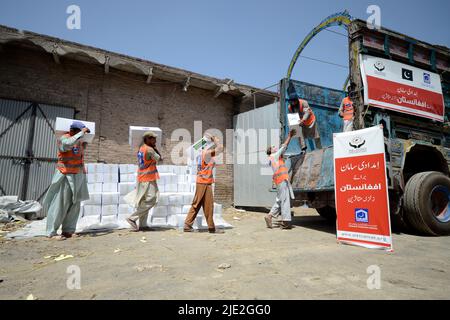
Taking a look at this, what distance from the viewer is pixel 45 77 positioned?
792 centimetres

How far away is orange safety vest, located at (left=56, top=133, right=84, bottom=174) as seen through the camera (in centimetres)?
457

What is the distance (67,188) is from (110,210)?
1.28 metres

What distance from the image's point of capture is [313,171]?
4988mm

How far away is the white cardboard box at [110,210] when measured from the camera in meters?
5.59

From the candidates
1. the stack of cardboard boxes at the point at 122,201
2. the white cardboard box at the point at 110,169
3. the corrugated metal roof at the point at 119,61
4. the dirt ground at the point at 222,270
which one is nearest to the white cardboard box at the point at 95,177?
the stack of cardboard boxes at the point at 122,201

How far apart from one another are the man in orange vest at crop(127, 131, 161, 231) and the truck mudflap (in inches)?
110

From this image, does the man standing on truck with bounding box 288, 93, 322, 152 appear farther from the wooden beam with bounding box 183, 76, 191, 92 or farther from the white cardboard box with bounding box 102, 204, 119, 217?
the wooden beam with bounding box 183, 76, 191, 92

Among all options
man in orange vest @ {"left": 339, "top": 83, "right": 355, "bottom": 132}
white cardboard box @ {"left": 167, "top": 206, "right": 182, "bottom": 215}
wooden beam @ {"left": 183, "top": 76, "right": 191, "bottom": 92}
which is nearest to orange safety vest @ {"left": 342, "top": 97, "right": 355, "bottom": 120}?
man in orange vest @ {"left": 339, "top": 83, "right": 355, "bottom": 132}

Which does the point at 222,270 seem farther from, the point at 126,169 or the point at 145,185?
the point at 126,169

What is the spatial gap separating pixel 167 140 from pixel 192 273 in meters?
7.49

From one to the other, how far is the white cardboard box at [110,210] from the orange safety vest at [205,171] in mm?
2010

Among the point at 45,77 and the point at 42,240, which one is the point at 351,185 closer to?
the point at 42,240

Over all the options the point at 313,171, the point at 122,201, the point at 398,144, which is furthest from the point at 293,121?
the point at 122,201
